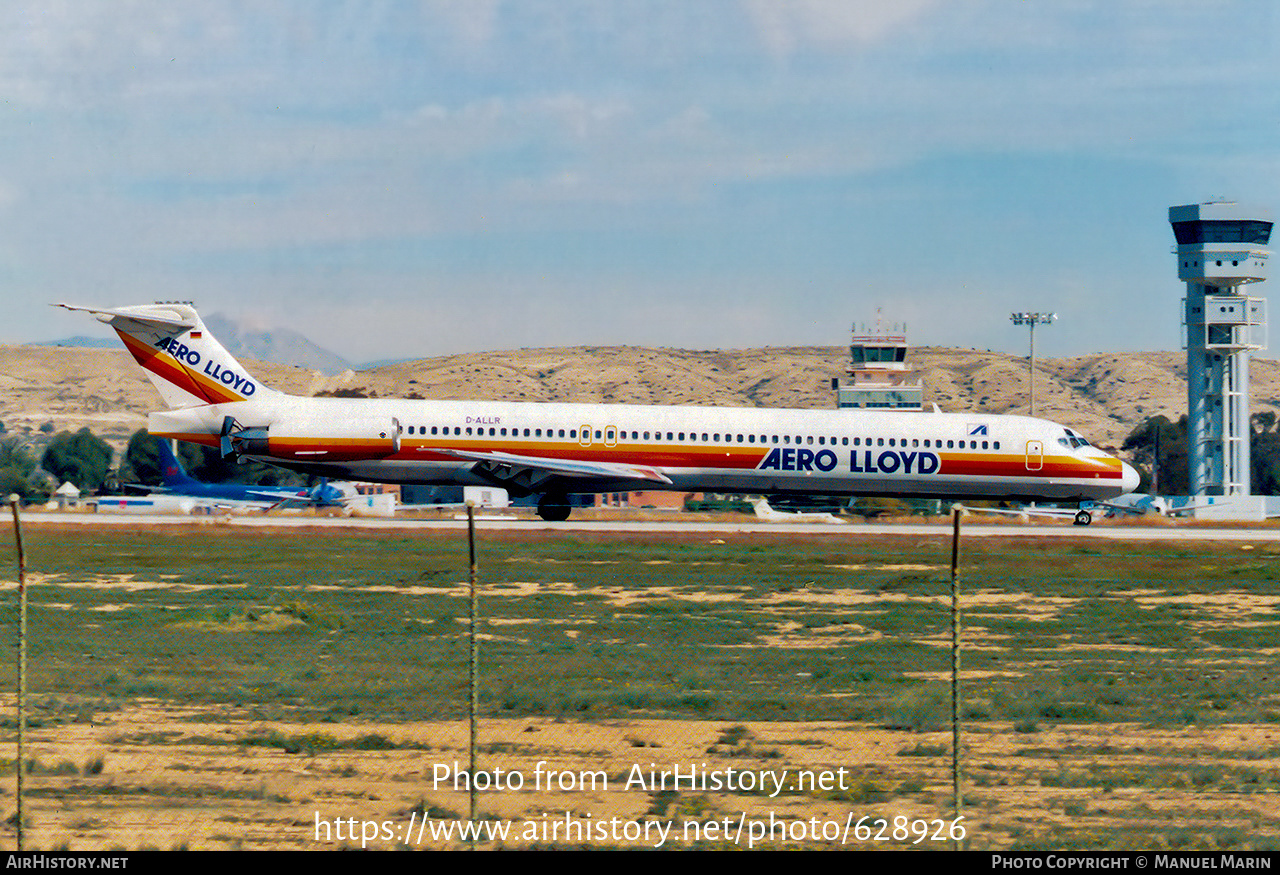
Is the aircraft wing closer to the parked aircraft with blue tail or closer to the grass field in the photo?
the grass field

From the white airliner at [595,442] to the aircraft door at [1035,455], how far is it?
3 centimetres

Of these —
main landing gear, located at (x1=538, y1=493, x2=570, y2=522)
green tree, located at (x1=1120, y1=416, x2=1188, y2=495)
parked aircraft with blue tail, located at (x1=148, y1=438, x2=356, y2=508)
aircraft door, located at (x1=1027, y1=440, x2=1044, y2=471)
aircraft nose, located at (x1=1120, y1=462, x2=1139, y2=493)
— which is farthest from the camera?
green tree, located at (x1=1120, y1=416, x2=1188, y2=495)

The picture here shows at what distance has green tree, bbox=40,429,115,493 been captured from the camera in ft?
362

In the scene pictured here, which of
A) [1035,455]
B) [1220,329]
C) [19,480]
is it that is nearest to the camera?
[1035,455]

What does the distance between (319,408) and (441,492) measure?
52062mm

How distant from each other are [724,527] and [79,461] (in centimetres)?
7765

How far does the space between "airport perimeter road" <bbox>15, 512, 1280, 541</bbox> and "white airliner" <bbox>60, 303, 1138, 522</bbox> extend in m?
1.44

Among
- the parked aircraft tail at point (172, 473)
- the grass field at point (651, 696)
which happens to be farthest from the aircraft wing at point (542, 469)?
the parked aircraft tail at point (172, 473)

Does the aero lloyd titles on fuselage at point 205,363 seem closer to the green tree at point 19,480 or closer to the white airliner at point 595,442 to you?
the white airliner at point 595,442

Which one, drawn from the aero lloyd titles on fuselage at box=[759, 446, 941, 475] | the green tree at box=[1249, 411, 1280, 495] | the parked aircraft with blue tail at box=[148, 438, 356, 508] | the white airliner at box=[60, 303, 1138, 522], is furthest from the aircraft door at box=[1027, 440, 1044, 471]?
the green tree at box=[1249, 411, 1280, 495]

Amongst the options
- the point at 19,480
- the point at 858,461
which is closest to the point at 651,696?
the point at 858,461

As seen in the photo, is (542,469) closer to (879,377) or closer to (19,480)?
(19,480)

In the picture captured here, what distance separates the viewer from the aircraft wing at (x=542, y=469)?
4478 centimetres

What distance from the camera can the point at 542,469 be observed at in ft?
147
